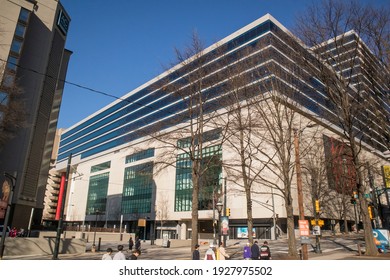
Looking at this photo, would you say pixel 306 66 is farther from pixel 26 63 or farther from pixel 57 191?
pixel 57 191

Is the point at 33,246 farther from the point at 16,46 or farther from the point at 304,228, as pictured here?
the point at 16,46

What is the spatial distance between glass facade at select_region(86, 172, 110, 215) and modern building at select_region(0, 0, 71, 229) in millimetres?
34904

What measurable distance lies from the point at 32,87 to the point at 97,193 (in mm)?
49273

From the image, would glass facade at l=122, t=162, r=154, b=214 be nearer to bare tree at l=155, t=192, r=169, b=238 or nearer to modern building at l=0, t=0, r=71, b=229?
bare tree at l=155, t=192, r=169, b=238

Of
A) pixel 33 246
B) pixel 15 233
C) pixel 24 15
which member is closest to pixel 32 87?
pixel 24 15

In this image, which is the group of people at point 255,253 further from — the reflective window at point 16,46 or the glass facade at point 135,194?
the glass facade at point 135,194

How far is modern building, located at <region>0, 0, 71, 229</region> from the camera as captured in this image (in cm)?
4341

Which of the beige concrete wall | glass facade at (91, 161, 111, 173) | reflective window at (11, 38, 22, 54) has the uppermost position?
reflective window at (11, 38, 22, 54)

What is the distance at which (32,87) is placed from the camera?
155ft

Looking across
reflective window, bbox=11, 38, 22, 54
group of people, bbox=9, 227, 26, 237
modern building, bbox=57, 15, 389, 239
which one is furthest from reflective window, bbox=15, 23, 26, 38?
group of people, bbox=9, 227, 26, 237
